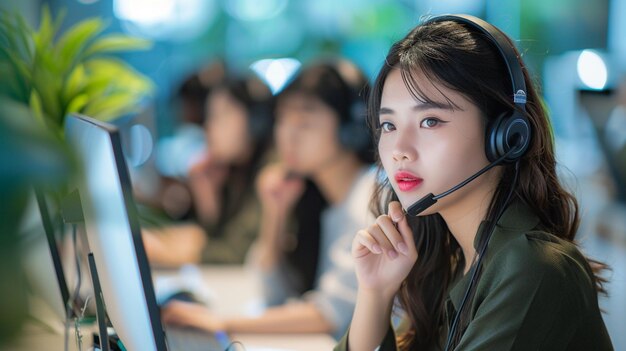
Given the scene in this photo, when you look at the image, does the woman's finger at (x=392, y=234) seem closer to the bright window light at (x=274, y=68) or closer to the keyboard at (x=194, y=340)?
the keyboard at (x=194, y=340)

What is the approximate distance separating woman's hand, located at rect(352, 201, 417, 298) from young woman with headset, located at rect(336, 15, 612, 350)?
91mm

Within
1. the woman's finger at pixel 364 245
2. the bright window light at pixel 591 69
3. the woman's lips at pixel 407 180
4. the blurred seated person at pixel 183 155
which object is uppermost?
the bright window light at pixel 591 69

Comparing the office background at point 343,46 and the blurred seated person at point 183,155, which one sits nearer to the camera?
the blurred seated person at point 183,155

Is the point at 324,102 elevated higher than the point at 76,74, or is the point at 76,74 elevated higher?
the point at 324,102

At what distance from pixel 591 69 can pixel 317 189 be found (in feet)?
7.65

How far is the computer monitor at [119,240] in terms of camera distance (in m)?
0.70

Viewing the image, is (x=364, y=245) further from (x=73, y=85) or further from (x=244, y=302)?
(x=244, y=302)

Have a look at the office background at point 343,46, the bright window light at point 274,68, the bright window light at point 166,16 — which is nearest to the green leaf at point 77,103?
the office background at point 343,46

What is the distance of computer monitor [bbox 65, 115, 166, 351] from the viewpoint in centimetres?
70

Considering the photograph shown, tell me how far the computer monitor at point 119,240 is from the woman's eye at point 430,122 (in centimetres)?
41

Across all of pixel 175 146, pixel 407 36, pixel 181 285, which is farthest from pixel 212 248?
pixel 407 36

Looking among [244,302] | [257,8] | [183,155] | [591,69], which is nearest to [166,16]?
[257,8]

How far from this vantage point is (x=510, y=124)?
0.91 metres

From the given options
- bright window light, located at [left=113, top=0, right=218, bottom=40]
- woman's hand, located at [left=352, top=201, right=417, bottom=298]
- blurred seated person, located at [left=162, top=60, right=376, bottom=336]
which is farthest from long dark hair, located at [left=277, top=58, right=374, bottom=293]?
bright window light, located at [left=113, top=0, right=218, bottom=40]
